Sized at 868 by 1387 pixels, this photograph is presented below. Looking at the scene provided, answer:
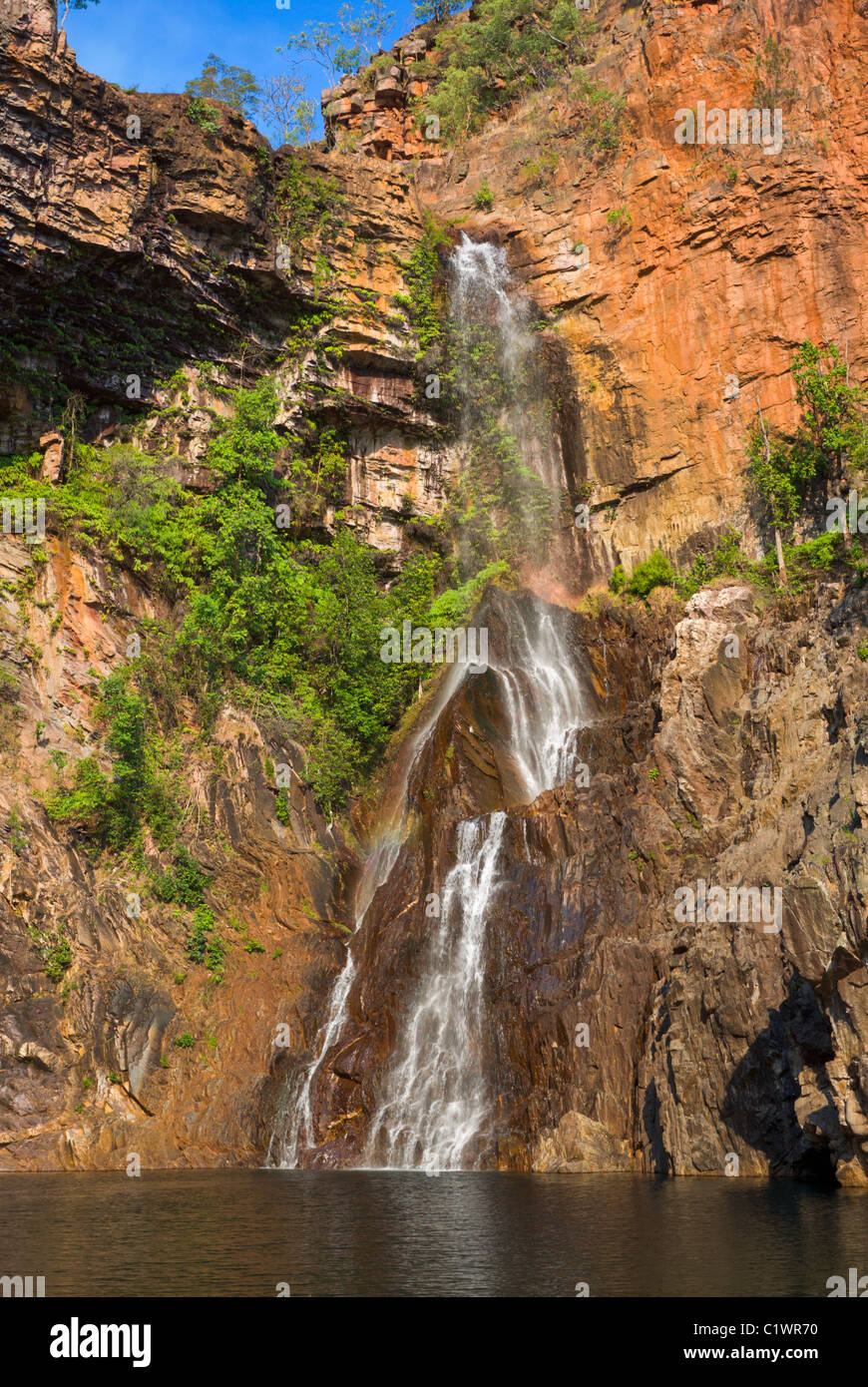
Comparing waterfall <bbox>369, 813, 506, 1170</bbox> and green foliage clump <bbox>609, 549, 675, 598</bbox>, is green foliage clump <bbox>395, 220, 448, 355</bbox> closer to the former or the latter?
green foliage clump <bbox>609, 549, 675, 598</bbox>

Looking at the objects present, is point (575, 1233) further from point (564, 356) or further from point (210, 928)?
point (564, 356)

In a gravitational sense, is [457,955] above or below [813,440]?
below

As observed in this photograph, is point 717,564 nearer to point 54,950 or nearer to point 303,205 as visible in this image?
point 303,205

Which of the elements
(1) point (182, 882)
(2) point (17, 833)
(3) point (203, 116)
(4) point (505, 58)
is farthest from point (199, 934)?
(4) point (505, 58)

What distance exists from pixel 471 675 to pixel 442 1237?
2407 cm

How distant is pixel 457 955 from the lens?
28266 mm

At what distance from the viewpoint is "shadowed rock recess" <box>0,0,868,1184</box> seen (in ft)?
79.2

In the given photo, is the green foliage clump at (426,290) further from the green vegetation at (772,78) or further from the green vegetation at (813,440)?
the green vegetation at (813,440)

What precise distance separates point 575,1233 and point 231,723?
78.2 ft

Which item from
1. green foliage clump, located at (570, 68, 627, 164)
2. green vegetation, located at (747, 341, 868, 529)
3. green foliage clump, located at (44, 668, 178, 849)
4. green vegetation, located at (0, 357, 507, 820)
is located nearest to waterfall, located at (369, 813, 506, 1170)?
green vegetation, located at (0, 357, 507, 820)

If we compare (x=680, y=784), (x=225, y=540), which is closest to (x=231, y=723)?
(x=225, y=540)

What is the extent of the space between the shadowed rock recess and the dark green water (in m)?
3.84

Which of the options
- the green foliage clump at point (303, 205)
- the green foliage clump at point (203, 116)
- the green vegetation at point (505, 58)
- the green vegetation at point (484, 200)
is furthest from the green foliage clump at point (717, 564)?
the green vegetation at point (505, 58)
